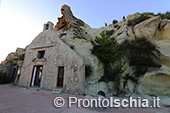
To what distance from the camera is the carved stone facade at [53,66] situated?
729 cm

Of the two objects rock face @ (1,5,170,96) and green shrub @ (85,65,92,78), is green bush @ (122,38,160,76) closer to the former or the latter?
rock face @ (1,5,170,96)

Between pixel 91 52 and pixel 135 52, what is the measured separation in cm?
503

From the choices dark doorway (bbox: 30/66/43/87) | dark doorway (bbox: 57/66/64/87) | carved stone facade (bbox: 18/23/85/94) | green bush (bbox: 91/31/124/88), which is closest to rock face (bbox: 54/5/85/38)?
carved stone facade (bbox: 18/23/85/94)

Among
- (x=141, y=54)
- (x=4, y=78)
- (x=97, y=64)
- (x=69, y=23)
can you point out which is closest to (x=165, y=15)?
(x=141, y=54)

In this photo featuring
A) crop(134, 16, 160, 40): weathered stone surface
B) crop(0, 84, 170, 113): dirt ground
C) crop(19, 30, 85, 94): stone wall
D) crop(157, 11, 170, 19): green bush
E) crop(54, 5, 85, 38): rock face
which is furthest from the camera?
crop(54, 5, 85, 38): rock face

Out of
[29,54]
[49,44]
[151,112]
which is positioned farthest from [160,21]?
[29,54]

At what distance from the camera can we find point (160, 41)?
886 centimetres

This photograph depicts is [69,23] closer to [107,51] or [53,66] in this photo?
[53,66]

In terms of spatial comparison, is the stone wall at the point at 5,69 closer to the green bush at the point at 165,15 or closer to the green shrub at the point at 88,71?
the green shrub at the point at 88,71

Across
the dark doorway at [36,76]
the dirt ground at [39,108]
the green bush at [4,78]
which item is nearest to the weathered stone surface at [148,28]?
the dirt ground at [39,108]

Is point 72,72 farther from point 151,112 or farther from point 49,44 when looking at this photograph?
point 151,112

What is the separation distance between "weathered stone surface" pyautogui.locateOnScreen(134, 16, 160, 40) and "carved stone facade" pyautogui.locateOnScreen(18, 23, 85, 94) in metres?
8.18

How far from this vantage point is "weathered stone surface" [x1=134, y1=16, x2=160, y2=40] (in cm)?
902

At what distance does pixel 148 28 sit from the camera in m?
9.37
